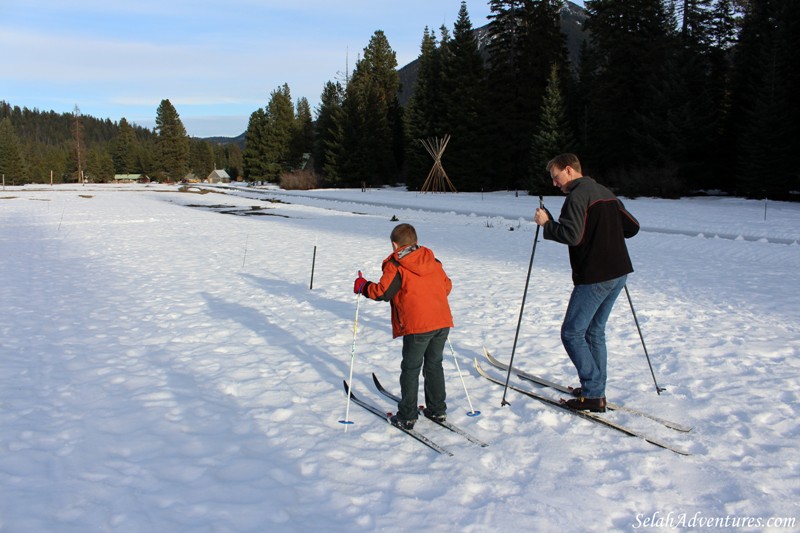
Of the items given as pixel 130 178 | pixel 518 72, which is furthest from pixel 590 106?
pixel 130 178

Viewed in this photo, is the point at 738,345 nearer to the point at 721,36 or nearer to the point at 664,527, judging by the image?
the point at 664,527

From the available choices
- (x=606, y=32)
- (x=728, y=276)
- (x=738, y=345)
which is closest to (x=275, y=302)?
(x=738, y=345)

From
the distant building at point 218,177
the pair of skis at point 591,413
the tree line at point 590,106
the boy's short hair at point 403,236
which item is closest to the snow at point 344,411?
the pair of skis at point 591,413

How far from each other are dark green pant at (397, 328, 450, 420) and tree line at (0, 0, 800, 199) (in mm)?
34037

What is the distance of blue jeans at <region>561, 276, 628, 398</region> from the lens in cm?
466

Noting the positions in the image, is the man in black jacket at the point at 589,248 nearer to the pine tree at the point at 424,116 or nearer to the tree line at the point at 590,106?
the tree line at the point at 590,106

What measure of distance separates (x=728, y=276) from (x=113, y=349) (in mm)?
11157

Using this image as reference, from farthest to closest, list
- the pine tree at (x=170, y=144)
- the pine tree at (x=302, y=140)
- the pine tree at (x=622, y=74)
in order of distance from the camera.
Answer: the pine tree at (x=170, y=144), the pine tree at (x=302, y=140), the pine tree at (x=622, y=74)

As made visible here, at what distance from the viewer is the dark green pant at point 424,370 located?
4570 mm

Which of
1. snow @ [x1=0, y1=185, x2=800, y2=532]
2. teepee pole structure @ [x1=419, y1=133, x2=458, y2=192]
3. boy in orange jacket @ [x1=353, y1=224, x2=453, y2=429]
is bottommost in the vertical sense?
snow @ [x1=0, y1=185, x2=800, y2=532]

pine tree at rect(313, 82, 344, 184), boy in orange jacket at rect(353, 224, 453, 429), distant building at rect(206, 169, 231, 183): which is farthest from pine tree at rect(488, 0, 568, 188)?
distant building at rect(206, 169, 231, 183)

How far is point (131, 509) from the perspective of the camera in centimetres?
362

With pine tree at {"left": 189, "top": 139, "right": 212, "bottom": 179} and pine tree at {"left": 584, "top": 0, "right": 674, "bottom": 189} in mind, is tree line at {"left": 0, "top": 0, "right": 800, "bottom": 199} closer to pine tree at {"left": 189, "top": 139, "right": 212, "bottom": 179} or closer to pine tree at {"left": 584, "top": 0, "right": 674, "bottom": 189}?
pine tree at {"left": 584, "top": 0, "right": 674, "bottom": 189}

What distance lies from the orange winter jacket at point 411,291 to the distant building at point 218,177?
371ft
